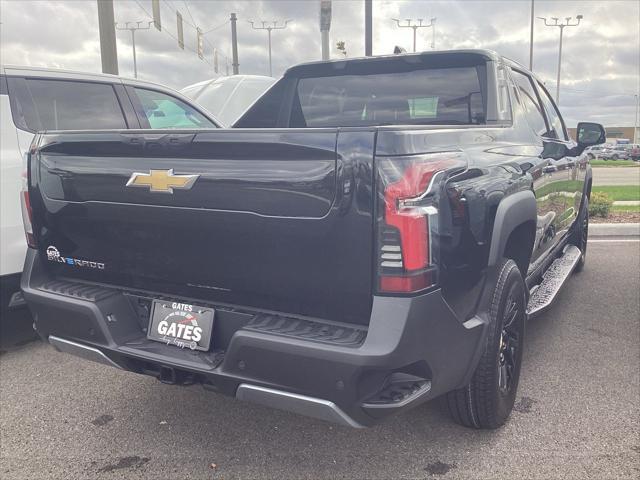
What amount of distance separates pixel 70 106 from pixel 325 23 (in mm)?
12492

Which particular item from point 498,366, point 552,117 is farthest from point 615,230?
point 498,366

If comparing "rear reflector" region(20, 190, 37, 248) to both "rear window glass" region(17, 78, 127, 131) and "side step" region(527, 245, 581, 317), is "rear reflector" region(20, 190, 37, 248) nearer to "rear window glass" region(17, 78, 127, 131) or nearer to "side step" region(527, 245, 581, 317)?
"rear window glass" region(17, 78, 127, 131)

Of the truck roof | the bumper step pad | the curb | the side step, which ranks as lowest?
the curb

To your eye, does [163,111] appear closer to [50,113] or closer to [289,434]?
[50,113]

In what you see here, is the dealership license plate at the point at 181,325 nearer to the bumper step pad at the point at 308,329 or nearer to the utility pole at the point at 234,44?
the bumper step pad at the point at 308,329

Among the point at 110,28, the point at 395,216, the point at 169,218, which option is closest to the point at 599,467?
the point at 395,216

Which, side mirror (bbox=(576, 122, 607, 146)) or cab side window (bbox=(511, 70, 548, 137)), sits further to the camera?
side mirror (bbox=(576, 122, 607, 146))

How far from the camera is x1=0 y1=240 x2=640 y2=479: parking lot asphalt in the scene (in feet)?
8.80

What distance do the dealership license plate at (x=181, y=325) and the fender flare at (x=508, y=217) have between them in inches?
48.5

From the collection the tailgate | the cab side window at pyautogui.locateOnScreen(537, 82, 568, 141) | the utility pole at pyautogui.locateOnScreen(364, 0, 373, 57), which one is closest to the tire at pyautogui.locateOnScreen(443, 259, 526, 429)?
the tailgate

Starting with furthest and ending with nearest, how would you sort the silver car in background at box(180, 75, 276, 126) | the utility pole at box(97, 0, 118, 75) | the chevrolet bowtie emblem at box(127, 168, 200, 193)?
the silver car in background at box(180, 75, 276, 126) → the utility pole at box(97, 0, 118, 75) → the chevrolet bowtie emblem at box(127, 168, 200, 193)

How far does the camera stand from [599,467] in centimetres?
263

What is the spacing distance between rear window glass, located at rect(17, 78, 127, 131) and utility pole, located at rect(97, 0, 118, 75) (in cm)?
597

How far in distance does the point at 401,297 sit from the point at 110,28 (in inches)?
390
